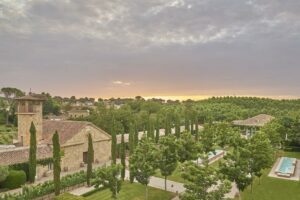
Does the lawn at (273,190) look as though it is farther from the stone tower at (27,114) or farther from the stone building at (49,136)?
the stone tower at (27,114)

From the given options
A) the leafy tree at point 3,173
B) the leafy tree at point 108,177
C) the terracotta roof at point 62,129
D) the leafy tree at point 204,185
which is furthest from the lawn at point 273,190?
the leafy tree at point 3,173

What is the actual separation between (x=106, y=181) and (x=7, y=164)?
13.8 metres

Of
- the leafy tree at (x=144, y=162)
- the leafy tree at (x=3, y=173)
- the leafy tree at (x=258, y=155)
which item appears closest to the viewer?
the leafy tree at (x=258, y=155)

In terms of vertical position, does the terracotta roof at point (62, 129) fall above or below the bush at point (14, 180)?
above

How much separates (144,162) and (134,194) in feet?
16.0

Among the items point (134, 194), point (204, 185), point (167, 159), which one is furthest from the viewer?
point (134, 194)

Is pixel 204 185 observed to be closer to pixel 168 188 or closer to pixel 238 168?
pixel 238 168

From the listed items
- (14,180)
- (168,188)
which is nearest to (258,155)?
A: (168,188)

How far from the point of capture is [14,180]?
3186 centimetres

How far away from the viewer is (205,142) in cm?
4491

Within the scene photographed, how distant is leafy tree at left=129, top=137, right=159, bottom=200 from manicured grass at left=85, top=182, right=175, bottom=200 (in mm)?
2091

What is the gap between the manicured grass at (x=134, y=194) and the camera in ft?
96.5

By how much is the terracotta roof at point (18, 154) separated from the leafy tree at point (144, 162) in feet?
46.0

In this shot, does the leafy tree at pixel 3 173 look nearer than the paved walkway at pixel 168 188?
Yes
